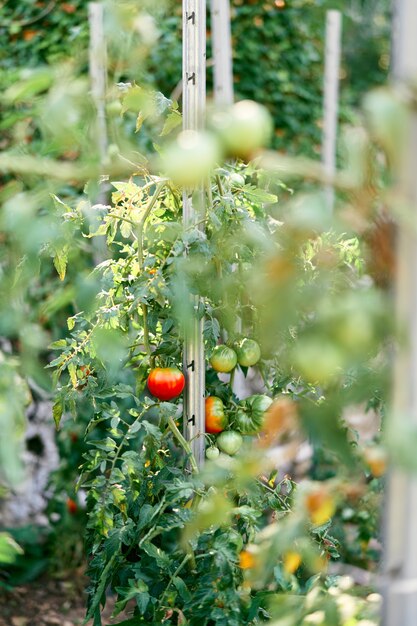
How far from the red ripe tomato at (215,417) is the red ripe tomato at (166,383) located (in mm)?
93

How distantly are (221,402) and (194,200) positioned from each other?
35 cm

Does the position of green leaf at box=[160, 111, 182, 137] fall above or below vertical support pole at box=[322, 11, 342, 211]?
below

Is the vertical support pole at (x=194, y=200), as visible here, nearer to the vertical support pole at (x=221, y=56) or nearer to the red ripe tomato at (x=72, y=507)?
the vertical support pole at (x=221, y=56)

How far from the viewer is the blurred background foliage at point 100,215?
0.64m

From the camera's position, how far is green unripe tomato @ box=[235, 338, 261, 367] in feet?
4.45

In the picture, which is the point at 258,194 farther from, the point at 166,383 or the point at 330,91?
the point at 330,91

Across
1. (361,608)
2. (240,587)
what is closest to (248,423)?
(240,587)

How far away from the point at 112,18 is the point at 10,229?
223mm

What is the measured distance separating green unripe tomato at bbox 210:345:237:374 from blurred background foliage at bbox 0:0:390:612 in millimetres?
88

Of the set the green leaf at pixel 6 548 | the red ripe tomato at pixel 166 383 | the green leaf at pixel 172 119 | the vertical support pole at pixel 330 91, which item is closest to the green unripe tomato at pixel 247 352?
the red ripe tomato at pixel 166 383

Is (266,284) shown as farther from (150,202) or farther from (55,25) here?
(55,25)

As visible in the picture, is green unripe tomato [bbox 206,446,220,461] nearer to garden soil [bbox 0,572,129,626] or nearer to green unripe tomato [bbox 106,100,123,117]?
green unripe tomato [bbox 106,100,123,117]

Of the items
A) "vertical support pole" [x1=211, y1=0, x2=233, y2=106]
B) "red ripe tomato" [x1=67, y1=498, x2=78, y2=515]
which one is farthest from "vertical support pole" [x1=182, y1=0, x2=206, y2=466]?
"red ripe tomato" [x1=67, y1=498, x2=78, y2=515]

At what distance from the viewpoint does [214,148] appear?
58cm
